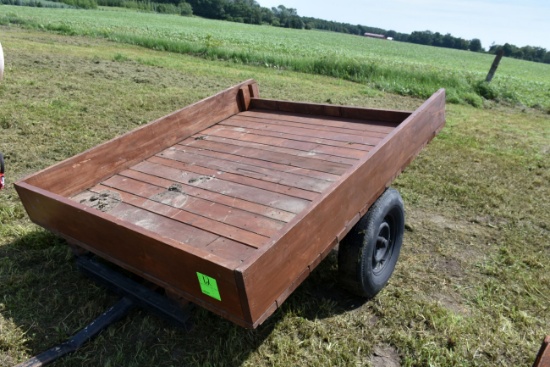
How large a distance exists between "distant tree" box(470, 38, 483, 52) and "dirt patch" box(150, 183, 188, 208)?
7589 cm

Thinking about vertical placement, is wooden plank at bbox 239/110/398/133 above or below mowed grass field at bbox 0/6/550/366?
above

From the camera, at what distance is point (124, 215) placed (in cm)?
236

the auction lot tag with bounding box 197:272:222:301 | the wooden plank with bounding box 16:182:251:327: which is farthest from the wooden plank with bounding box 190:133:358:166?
the auction lot tag with bounding box 197:272:222:301

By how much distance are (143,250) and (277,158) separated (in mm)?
1476

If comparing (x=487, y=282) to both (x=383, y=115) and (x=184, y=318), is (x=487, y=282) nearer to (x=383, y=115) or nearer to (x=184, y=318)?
(x=383, y=115)

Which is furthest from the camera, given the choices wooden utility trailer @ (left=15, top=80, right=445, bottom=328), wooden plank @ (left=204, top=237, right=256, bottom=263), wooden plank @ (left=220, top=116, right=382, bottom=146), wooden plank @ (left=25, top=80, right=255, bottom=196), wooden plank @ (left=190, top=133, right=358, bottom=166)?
wooden plank @ (left=220, top=116, right=382, bottom=146)

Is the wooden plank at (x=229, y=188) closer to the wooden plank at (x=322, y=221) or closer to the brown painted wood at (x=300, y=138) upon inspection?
the wooden plank at (x=322, y=221)

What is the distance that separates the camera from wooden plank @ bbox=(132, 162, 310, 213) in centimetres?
236

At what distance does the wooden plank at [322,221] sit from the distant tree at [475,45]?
74.8 meters

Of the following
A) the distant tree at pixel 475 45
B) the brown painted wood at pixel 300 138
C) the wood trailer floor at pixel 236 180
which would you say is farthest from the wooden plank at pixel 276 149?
the distant tree at pixel 475 45

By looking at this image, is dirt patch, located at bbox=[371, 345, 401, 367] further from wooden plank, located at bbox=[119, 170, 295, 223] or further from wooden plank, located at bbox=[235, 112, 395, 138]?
wooden plank, located at bbox=[235, 112, 395, 138]

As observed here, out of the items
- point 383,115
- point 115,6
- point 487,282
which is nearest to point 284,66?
point 383,115

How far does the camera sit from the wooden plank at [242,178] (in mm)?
2475

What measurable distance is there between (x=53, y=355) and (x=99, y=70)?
829 centimetres
